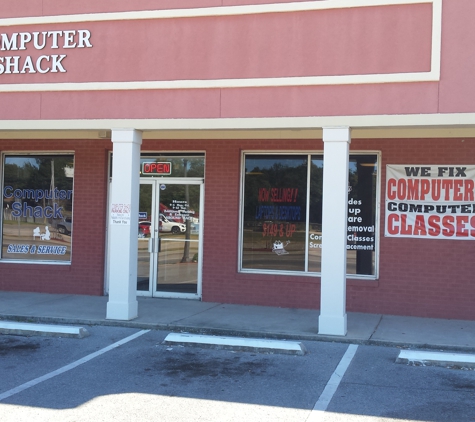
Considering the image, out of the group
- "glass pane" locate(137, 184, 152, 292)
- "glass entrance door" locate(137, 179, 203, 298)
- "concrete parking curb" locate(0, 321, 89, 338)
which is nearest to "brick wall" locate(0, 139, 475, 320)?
"glass entrance door" locate(137, 179, 203, 298)

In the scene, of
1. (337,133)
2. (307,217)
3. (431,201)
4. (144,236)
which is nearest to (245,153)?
(307,217)

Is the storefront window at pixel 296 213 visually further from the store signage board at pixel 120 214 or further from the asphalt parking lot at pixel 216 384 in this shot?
the asphalt parking lot at pixel 216 384

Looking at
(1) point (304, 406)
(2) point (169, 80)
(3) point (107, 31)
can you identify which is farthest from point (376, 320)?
(3) point (107, 31)

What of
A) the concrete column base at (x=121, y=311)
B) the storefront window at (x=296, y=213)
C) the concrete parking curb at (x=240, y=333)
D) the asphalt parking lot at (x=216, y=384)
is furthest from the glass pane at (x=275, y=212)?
the asphalt parking lot at (x=216, y=384)

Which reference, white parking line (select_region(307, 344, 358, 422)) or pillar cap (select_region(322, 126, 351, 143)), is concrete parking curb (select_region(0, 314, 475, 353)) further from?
pillar cap (select_region(322, 126, 351, 143))

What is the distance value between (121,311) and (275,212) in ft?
11.0

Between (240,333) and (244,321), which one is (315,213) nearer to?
(244,321)

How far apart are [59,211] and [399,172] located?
6539 millimetres

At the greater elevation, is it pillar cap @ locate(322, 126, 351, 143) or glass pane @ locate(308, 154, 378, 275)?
pillar cap @ locate(322, 126, 351, 143)

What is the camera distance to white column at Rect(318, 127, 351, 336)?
8984 millimetres

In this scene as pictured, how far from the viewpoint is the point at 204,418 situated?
571cm

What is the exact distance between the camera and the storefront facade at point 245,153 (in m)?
9.01

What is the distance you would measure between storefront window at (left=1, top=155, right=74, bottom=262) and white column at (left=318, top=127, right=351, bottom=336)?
5.61 metres

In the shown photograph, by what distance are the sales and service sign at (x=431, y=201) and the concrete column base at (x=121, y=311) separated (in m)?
4.47
